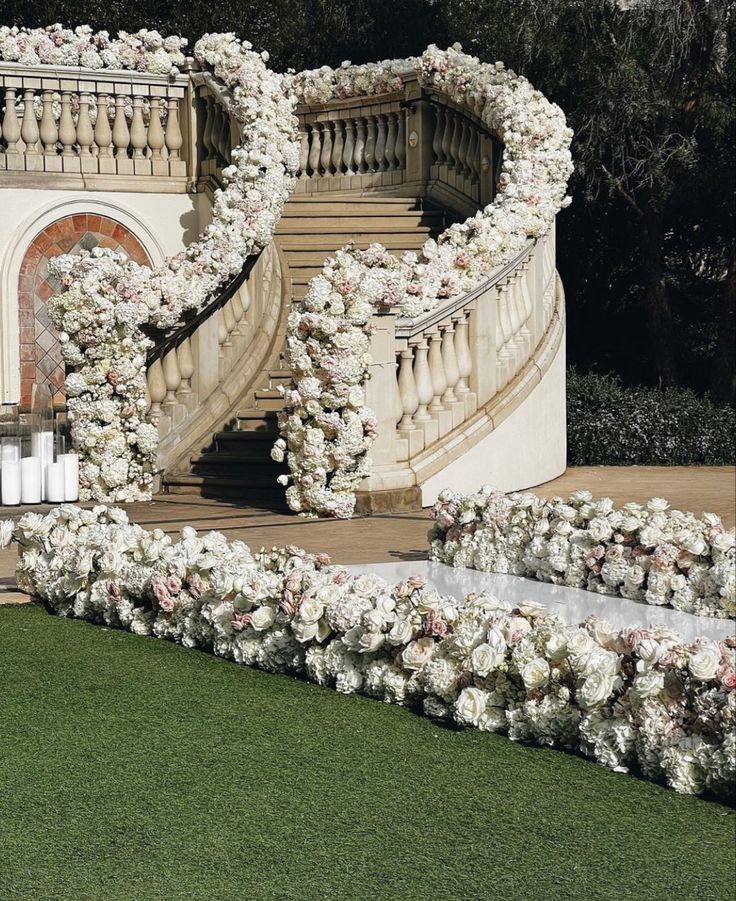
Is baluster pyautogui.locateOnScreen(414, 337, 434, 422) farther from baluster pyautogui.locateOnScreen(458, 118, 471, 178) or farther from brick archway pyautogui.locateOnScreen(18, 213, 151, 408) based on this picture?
brick archway pyautogui.locateOnScreen(18, 213, 151, 408)

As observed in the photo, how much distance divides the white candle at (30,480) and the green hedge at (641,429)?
6.51m

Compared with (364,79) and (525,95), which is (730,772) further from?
(364,79)

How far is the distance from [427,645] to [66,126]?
1037 centimetres

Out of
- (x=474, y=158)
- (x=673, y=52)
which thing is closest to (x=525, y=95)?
(x=474, y=158)

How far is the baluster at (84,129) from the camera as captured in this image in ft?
47.1

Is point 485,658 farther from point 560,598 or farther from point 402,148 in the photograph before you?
point 402,148

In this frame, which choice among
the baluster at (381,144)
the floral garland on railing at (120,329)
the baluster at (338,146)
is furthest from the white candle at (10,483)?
the baluster at (338,146)

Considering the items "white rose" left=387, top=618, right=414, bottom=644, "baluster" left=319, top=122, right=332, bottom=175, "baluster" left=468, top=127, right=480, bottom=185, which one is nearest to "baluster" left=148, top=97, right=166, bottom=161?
"baluster" left=319, top=122, right=332, bottom=175

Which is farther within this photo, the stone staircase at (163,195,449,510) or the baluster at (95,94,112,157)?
the baluster at (95,94,112,157)

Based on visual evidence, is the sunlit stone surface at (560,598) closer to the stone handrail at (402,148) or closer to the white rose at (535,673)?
the white rose at (535,673)

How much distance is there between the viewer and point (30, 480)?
10.6 meters

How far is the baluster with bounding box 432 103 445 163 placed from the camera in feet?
49.1

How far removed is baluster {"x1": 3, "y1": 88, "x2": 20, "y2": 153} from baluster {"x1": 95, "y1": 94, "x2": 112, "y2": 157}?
0.78 meters

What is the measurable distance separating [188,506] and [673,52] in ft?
28.3
